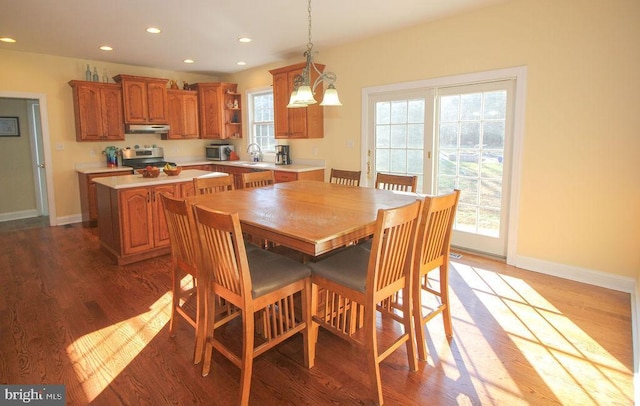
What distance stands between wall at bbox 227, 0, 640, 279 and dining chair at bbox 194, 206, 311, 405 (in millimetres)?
2547

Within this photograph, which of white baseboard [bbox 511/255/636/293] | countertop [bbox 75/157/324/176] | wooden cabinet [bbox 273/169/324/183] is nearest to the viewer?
white baseboard [bbox 511/255/636/293]

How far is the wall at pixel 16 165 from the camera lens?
577 centimetres

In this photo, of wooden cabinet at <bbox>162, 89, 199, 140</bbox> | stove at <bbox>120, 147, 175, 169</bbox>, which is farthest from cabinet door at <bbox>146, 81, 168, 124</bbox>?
stove at <bbox>120, 147, 175, 169</bbox>

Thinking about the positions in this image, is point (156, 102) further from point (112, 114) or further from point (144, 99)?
point (112, 114)

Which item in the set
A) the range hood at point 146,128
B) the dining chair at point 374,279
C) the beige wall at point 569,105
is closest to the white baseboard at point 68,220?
the range hood at point 146,128

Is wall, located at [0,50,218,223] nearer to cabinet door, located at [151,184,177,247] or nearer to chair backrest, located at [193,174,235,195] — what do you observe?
cabinet door, located at [151,184,177,247]

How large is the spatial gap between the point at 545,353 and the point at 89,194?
5.67 meters

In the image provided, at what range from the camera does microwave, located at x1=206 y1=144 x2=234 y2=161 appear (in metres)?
6.73

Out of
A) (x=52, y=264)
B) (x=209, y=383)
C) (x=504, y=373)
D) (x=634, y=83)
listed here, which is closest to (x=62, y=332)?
(x=209, y=383)

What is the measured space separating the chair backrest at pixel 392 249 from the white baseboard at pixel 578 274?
7.02ft

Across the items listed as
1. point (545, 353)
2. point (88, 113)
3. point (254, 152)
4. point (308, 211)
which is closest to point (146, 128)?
point (88, 113)

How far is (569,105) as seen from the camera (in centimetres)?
316

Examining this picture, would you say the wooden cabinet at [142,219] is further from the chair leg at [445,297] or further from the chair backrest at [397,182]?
the chair leg at [445,297]

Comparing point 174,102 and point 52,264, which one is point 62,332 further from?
point 174,102
